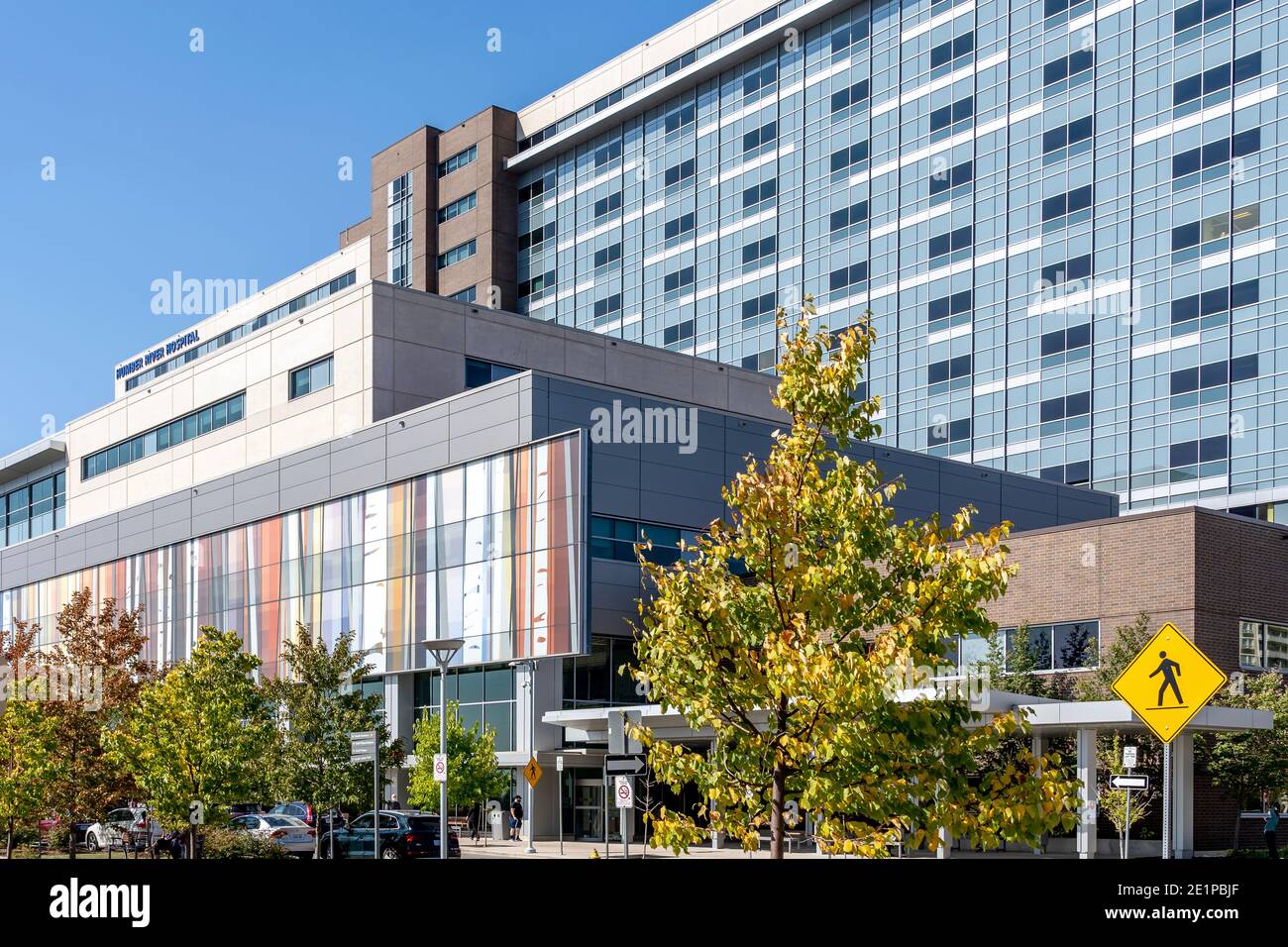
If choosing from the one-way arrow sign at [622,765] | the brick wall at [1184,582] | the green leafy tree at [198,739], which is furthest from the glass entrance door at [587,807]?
the one-way arrow sign at [622,765]

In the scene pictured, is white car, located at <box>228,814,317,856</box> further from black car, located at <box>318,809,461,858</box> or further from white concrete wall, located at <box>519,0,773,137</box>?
white concrete wall, located at <box>519,0,773,137</box>

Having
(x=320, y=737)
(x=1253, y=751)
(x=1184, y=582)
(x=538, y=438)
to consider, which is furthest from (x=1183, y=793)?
(x=538, y=438)

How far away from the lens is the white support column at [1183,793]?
35.2 metres

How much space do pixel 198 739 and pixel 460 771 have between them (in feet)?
36.7

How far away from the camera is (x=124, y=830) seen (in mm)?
42000

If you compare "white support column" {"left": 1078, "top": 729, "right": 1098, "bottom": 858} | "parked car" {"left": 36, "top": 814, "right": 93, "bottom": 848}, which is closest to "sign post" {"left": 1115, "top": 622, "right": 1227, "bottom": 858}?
"white support column" {"left": 1078, "top": 729, "right": 1098, "bottom": 858}

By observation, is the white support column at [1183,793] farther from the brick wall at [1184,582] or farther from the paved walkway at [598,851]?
the paved walkway at [598,851]

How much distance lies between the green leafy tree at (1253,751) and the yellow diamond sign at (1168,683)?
80.1 feet

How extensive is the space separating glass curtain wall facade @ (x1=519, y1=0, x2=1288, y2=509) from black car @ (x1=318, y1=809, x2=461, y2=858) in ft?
161

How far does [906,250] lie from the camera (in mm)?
89000

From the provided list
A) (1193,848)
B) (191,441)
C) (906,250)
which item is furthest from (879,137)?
(1193,848)

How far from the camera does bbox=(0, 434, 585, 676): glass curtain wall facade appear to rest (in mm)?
50156
